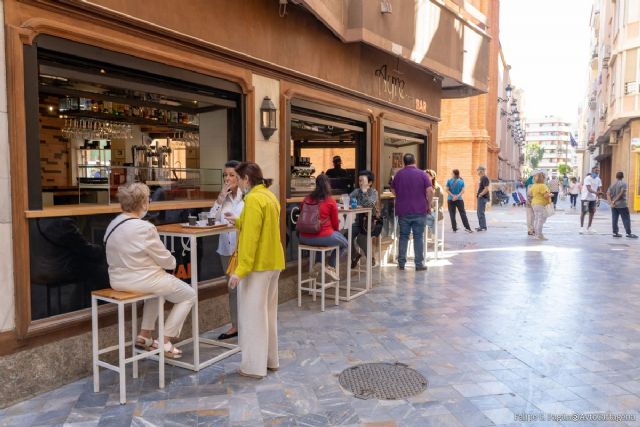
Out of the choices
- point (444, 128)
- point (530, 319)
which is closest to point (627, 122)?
point (444, 128)

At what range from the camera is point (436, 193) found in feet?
36.4

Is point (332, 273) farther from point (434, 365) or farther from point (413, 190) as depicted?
point (413, 190)

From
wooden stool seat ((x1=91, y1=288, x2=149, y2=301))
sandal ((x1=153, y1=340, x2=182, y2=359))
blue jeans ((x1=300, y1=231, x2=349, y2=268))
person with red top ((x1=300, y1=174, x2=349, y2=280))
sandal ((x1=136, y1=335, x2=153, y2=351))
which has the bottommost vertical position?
sandal ((x1=153, y1=340, x2=182, y2=359))

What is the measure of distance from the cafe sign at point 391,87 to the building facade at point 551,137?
15762 centimetres

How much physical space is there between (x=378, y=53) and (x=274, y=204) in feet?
19.4

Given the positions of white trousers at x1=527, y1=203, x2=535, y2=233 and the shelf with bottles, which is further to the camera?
white trousers at x1=527, y1=203, x2=535, y2=233

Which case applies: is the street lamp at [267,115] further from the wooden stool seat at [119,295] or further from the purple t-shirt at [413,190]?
the purple t-shirt at [413,190]

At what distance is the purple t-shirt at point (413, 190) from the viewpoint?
8.88m

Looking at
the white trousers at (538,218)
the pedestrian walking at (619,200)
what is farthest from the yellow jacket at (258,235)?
the pedestrian walking at (619,200)

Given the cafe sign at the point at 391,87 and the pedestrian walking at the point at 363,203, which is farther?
the cafe sign at the point at 391,87

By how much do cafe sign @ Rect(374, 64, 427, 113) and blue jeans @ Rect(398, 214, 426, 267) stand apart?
232 cm

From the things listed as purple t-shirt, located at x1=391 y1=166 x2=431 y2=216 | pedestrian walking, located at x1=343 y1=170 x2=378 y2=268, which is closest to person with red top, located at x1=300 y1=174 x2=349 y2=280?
pedestrian walking, located at x1=343 y1=170 x2=378 y2=268

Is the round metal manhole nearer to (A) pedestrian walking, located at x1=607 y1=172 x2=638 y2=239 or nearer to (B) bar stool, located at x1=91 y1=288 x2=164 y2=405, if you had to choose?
(B) bar stool, located at x1=91 y1=288 x2=164 y2=405

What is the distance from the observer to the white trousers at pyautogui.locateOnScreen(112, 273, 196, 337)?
4.04 meters
